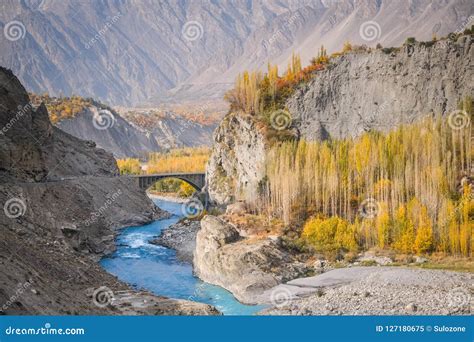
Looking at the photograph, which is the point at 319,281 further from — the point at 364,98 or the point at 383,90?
the point at 364,98

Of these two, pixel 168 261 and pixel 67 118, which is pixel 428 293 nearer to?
pixel 168 261

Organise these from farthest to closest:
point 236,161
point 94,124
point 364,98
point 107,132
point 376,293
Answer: point 107,132, point 94,124, point 236,161, point 364,98, point 376,293

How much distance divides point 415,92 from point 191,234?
29.1 meters

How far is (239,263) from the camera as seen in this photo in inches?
1668

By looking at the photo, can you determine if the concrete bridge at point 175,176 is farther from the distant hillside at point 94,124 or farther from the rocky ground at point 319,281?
the distant hillside at point 94,124

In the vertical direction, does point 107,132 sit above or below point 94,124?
below

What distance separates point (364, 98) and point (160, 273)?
31.0 metres

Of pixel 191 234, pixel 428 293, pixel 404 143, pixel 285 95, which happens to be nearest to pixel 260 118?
pixel 285 95

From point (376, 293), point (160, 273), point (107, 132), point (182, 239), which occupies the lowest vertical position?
point (376, 293)

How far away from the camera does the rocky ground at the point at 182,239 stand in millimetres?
56775

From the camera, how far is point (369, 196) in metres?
49.4

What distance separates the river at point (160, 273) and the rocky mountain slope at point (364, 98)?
37.1 ft

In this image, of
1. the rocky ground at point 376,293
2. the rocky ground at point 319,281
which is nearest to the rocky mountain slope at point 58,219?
the rocky ground at point 376,293

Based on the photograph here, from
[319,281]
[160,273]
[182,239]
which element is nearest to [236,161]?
[182,239]
